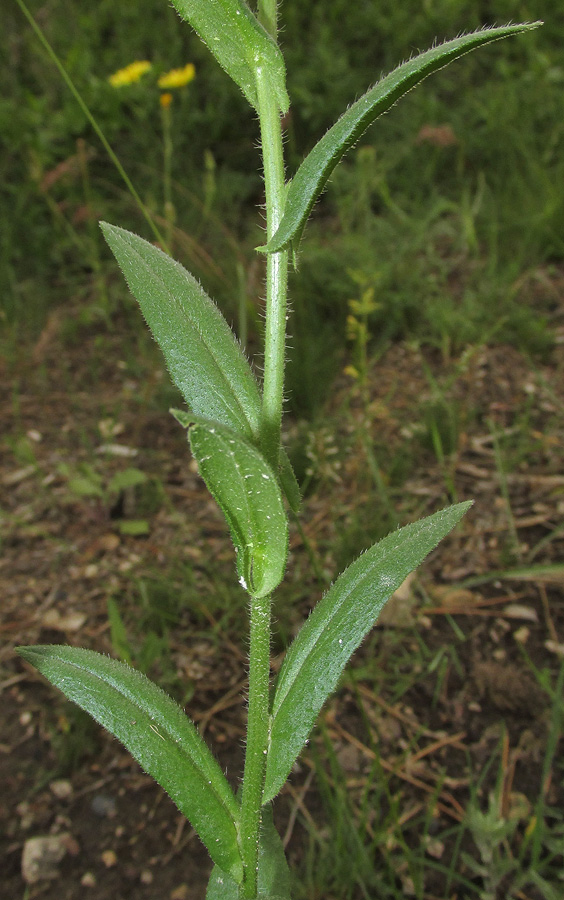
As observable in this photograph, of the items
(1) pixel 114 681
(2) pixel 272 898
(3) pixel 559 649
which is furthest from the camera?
(3) pixel 559 649

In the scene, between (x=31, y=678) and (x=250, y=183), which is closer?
(x=31, y=678)

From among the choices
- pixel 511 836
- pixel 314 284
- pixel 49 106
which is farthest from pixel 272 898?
pixel 49 106

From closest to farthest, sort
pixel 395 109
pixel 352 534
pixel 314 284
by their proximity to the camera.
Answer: pixel 352 534 → pixel 314 284 → pixel 395 109

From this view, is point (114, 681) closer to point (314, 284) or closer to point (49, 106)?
point (314, 284)

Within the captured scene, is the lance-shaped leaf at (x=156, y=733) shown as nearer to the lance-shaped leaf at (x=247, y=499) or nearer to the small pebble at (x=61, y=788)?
the lance-shaped leaf at (x=247, y=499)

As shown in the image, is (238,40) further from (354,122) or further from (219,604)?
(219,604)

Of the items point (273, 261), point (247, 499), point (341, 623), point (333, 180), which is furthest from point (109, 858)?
point (333, 180)

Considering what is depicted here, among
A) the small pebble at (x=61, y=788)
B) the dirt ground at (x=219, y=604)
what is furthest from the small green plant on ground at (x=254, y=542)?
the small pebble at (x=61, y=788)
